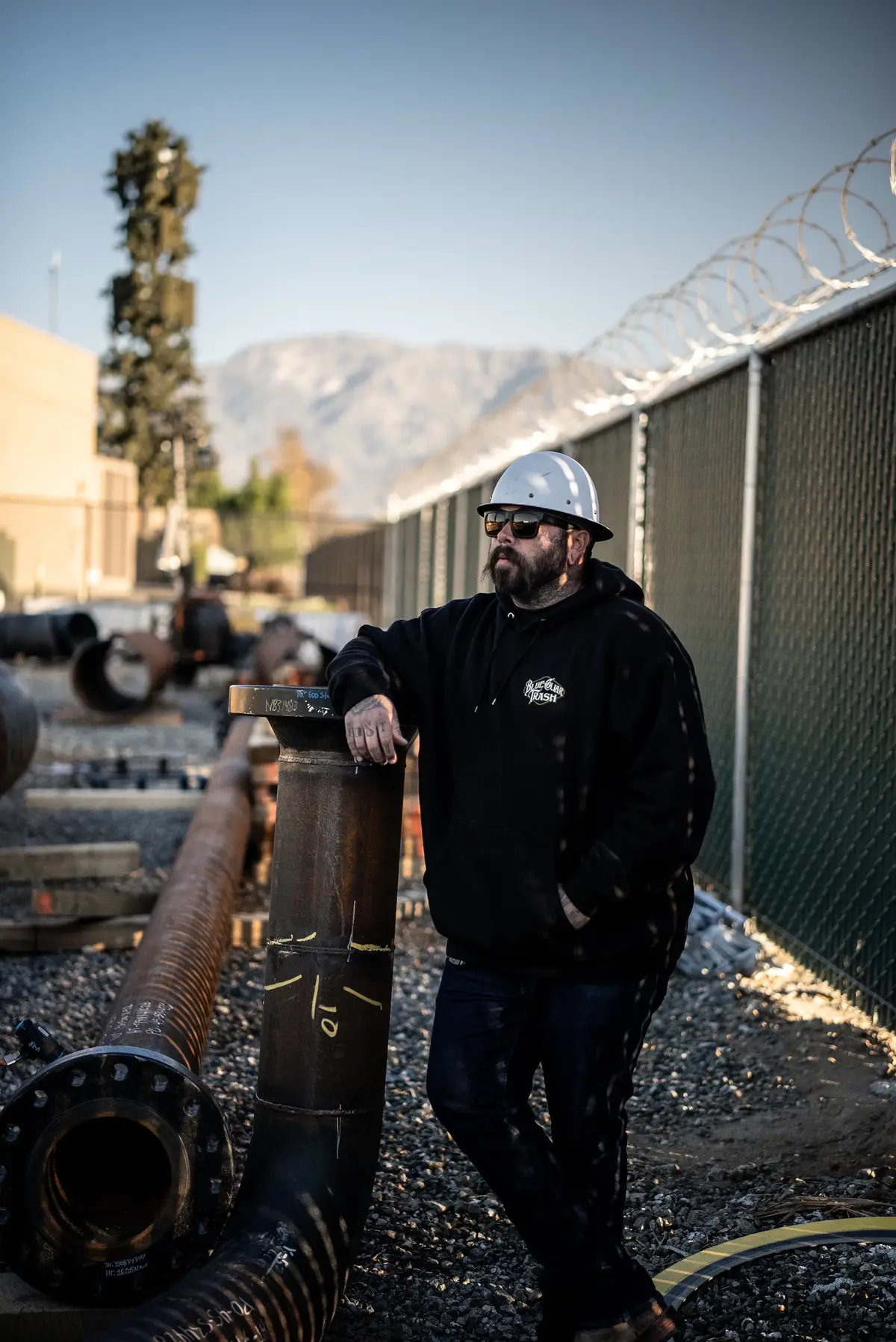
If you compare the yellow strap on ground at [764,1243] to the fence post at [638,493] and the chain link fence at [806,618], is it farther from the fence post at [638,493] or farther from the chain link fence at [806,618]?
the fence post at [638,493]

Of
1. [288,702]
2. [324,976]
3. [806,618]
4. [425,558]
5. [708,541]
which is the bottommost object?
[324,976]

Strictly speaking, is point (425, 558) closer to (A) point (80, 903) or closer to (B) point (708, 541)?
(B) point (708, 541)

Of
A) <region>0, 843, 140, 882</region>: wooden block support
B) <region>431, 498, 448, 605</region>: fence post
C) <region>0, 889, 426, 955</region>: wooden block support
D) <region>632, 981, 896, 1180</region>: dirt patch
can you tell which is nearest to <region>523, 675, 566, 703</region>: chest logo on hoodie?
<region>632, 981, 896, 1180</region>: dirt patch

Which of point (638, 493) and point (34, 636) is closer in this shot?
point (638, 493)

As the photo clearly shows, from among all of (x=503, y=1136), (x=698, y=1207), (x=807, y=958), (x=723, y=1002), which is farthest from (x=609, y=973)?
(x=807, y=958)

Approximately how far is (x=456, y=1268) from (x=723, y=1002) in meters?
2.75

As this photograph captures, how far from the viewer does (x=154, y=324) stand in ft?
188

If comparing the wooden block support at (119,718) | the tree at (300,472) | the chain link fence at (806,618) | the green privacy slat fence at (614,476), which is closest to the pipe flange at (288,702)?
the chain link fence at (806,618)

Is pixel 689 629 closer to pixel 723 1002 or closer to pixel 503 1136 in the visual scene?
pixel 723 1002

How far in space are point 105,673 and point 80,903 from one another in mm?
11283

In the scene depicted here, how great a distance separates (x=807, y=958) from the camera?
6.63 meters

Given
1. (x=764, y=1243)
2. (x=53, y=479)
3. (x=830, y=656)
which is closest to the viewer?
(x=764, y=1243)

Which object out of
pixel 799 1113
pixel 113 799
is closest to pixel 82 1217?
Result: pixel 799 1113

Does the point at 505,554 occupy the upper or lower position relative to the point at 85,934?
upper
